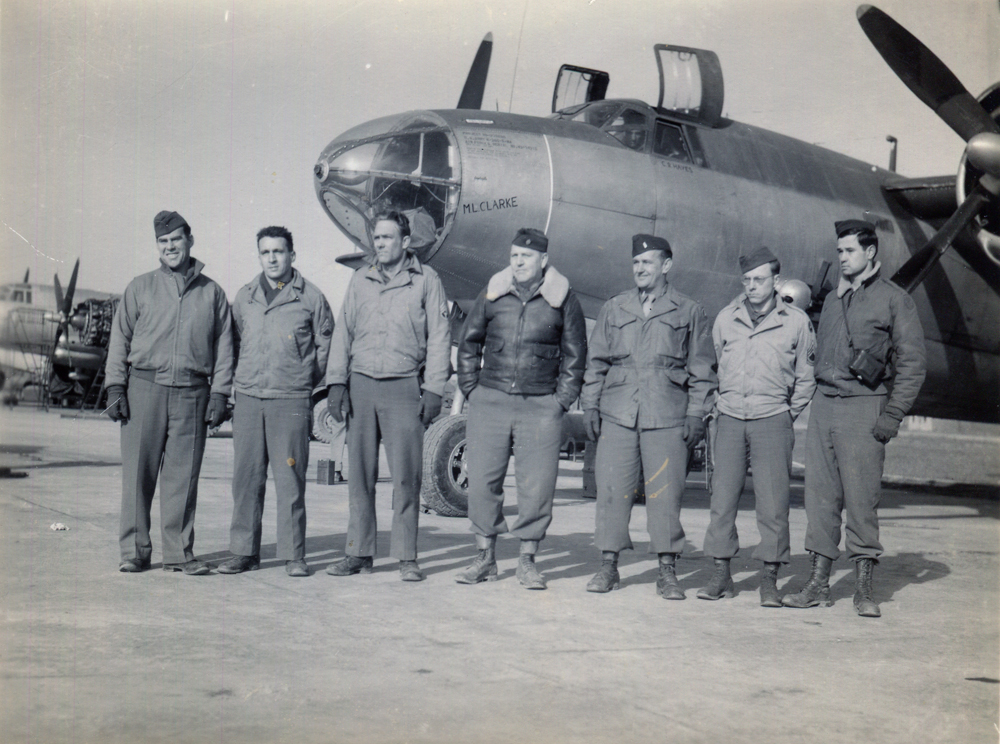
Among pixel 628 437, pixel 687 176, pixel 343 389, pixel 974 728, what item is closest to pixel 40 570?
pixel 343 389

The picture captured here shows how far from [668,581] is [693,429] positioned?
850 mm

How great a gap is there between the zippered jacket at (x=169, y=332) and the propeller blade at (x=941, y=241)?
241 inches

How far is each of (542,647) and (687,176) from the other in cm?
560

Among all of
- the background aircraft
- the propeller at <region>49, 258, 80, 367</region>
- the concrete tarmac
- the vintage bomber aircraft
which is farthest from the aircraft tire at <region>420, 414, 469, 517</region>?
the propeller at <region>49, 258, 80, 367</region>

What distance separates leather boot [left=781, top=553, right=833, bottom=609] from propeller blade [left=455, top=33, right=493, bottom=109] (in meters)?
7.44

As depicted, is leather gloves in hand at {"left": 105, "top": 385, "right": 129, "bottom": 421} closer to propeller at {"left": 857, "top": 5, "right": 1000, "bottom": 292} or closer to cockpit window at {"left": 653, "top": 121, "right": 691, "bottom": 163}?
cockpit window at {"left": 653, "top": 121, "right": 691, "bottom": 163}

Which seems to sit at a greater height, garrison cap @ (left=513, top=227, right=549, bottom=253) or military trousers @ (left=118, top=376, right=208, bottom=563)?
garrison cap @ (left=513, top=227, right=549, bottom=253)

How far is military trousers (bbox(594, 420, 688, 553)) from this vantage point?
5.46 metres

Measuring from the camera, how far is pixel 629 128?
853 centimetres

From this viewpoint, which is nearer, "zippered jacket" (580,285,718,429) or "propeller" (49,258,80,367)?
"zippered jacket" (580,285,718,429)

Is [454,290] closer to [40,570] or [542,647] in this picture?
[40,570]

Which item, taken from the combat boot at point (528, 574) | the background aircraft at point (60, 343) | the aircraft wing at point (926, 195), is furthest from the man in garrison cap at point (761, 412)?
the background aircraft at point (60, 343)

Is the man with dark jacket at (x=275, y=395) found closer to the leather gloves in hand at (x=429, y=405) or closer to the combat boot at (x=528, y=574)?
the leather gloves in hand at (x=429, y=405)

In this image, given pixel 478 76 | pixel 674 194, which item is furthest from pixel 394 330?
pixel 478 76
